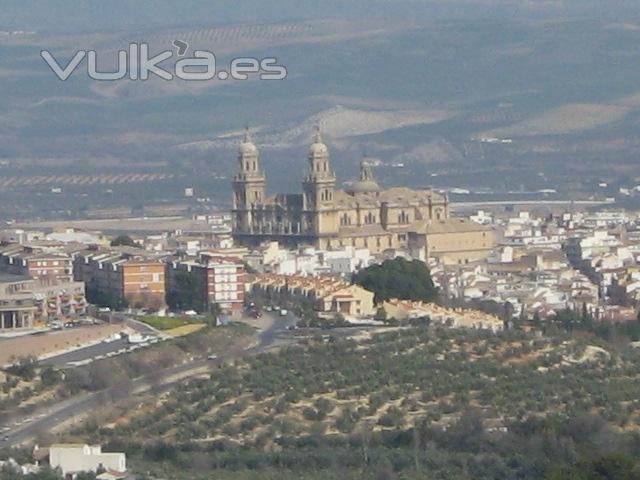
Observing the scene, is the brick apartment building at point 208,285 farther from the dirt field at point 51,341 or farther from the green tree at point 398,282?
the dirt field at point 51,341

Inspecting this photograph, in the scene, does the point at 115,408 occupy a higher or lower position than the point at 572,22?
lower

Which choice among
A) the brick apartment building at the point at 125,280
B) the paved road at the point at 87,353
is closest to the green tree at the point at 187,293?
the brick apartment building at the point at 125,280

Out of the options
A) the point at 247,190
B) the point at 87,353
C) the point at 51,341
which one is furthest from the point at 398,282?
the point at 247,190

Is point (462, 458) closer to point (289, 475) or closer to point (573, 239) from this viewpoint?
point (289, 475)

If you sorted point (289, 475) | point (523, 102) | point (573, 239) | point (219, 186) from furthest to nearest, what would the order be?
1. point (523, 102)
2. point (219, 186)
3. point (573, 239)
4. point (289, 475)

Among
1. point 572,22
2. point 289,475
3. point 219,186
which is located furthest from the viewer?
point 572,22

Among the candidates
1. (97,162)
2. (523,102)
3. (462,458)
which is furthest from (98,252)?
(523,102)
